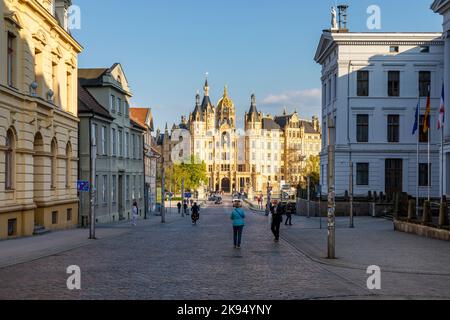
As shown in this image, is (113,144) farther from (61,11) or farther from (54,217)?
(54,217)

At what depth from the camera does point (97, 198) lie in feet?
→ 149

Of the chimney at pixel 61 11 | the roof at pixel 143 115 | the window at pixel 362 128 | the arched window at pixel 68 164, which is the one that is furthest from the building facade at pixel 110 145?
the window at pixel 362 128

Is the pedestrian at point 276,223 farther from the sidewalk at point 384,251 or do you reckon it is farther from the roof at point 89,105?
the roof at point 89,105

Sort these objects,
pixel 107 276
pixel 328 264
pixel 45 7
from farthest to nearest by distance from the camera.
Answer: pixel 45 7, pixel 328 264, pixel 107 276

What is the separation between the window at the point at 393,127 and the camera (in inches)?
2130

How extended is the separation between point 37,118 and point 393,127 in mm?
32969

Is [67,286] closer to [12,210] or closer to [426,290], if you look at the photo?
[426,290]

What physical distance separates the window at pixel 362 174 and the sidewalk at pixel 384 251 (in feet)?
74.1

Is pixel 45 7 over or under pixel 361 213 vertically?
over

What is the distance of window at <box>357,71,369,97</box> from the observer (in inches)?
2120

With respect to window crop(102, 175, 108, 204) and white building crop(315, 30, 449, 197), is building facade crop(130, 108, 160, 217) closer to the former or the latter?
window crop(102, 175, 108, 204)

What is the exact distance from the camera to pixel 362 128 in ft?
178
